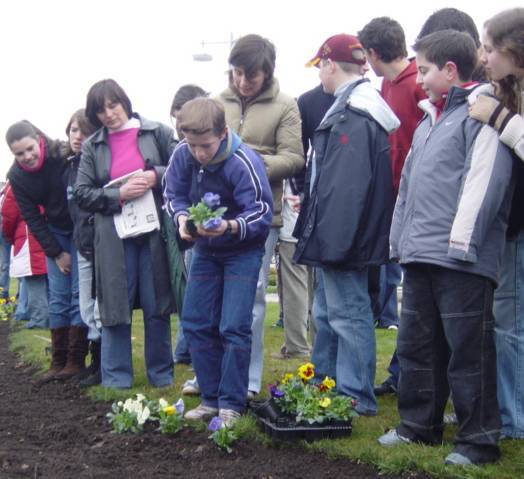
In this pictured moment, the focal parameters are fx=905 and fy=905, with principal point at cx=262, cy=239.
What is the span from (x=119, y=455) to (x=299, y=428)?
1.07 metres

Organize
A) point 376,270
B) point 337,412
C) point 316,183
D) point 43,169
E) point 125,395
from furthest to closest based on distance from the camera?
1. point 43,169
2. point 125,395
3. point 376,270
4. point 316,183
5. point 337,412

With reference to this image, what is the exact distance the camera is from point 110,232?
275 inches

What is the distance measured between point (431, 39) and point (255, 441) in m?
2.55

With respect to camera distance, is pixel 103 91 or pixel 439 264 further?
pixel 103 91

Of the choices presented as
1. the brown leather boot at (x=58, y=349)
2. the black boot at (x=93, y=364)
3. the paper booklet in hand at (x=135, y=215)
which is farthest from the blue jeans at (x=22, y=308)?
the paper booklet in hand at (x=135, y=215)

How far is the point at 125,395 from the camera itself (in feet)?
22.5

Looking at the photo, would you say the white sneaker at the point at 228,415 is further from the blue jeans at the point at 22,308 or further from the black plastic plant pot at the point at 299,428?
the blue jeans at the point at 22,308

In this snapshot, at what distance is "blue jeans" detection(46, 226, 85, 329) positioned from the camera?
25.8ft

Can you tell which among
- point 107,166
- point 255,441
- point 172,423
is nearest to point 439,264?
point 255,441

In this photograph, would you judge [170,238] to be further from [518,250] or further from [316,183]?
[518,250]

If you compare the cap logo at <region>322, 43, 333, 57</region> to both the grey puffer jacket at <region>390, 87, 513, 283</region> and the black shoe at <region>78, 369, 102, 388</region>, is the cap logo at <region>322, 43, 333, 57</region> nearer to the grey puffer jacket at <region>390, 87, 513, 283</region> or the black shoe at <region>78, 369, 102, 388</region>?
the grey puffer jacket at <region>390, 87, 513, 283</region>

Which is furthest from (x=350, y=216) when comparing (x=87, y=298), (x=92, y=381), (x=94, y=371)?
(x=94, y=371)

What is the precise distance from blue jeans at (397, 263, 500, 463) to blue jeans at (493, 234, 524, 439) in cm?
38

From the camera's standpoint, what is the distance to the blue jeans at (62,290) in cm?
786
